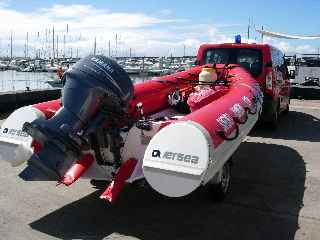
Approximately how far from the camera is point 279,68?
1151 centimetres

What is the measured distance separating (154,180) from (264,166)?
3637mm

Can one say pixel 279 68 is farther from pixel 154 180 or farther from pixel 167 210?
pixel 154 180

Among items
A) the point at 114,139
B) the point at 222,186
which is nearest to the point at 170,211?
the point at 222,186

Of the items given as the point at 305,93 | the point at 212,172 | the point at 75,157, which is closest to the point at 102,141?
the point at 75,157

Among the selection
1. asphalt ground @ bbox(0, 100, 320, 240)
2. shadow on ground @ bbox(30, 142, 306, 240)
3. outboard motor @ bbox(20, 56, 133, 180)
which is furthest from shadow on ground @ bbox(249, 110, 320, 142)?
outboard motor @ bbox(20, 56, 133, 180)

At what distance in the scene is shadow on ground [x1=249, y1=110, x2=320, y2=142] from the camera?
10.4 m

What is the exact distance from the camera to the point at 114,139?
510 centimetres

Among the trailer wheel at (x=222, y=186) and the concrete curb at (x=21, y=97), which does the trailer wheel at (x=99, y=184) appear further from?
the concrete curb at (x=21, y=97)

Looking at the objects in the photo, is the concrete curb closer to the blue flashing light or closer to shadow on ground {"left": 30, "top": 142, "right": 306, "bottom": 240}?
the blue flashing light

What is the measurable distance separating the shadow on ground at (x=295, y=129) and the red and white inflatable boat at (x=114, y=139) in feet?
14.2

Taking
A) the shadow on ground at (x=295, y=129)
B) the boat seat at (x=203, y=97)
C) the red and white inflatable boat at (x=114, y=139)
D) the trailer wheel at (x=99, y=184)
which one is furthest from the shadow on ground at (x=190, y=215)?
the shadow on ground at (x=295, y=129)

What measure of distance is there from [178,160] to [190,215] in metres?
1.25

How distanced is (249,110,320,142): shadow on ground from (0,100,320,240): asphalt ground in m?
2.98

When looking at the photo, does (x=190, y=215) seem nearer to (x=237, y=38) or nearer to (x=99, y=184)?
(x=99, y=184)
